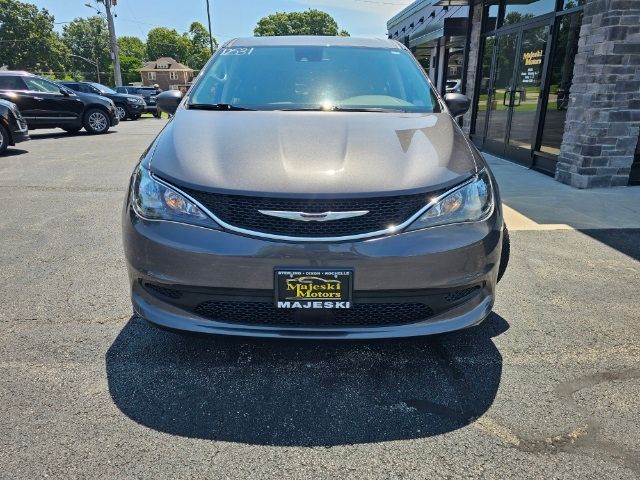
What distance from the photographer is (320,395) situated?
2.20 m

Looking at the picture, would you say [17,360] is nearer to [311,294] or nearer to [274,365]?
[274,365]

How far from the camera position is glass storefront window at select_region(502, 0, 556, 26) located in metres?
7.49

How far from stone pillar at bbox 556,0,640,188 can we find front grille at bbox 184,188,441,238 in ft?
17.1

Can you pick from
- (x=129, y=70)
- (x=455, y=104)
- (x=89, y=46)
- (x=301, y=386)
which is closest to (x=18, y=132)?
(x=455, y=104)

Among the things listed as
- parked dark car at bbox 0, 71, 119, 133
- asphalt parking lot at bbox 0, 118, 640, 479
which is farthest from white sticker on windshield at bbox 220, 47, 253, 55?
parked dark car at bbox 0, 71, 119, 133

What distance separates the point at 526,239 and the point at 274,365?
2995mm

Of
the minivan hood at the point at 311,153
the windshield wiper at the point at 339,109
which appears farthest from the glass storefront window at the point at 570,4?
the minivan hood at the point at 311,153

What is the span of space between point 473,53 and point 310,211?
9811 millimetres

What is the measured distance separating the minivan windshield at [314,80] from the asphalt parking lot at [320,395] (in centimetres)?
147

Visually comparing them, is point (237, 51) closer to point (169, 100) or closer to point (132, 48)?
point (169, 100)

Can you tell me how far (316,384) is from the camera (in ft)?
7.48

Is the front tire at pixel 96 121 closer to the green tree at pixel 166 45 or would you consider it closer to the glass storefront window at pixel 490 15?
the glass storefront window at pixel 490 15

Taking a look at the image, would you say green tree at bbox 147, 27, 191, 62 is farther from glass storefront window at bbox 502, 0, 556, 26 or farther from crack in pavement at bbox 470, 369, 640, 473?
crack in pavement at bbox 470, 369, 640, 473

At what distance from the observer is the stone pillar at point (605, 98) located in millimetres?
5730
